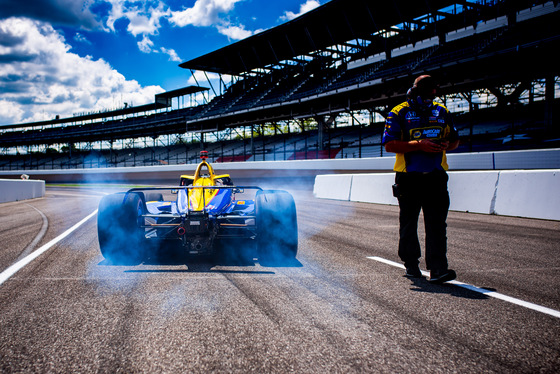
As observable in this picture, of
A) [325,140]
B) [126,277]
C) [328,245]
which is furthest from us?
[325,140]

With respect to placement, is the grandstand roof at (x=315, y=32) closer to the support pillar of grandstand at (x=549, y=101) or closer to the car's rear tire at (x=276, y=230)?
the support pillar of grandstand at (x=549, y=101)

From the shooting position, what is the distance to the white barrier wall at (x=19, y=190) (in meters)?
16.7

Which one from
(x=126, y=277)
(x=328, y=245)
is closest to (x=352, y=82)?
(x=328, y=245)

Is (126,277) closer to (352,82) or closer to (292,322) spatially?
(292,322)

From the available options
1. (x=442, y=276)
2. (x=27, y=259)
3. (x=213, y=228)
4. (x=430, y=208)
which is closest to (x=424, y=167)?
(x=430, y=208)

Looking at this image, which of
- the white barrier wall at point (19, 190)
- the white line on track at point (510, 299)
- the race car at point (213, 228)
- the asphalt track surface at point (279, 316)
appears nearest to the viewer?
the asphalt track surface at point (279, 316)

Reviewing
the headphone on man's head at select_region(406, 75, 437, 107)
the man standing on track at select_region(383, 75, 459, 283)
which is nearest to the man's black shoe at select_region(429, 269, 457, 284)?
the man standing on track at select_region(383, 75, 459, 283)

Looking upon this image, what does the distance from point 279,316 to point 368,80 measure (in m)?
26.3

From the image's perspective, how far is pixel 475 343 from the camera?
235 cm

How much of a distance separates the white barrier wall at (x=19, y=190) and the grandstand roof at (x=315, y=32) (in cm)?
2336

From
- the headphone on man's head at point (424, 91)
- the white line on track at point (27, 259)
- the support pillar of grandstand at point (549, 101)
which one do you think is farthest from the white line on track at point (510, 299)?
the support pillar of grandstand at point (549, 101)

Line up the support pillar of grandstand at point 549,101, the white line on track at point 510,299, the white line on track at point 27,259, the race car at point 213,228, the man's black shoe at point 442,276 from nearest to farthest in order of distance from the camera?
the white line on track at point 510,299 < the man's black shoe at point 442,276 < the white line on track at point 27,259 < the race car at point 213,228 < the support pillar of grandstand at point 549,101

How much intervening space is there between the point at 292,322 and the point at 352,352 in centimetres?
55

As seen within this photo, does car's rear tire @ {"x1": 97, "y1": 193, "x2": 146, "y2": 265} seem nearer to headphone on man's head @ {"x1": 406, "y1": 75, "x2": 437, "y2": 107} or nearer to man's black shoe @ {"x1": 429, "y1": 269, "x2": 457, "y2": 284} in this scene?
man's black shoe @ {"x1": 429, "y1": 269, "x2": 457, "y2": 284}
